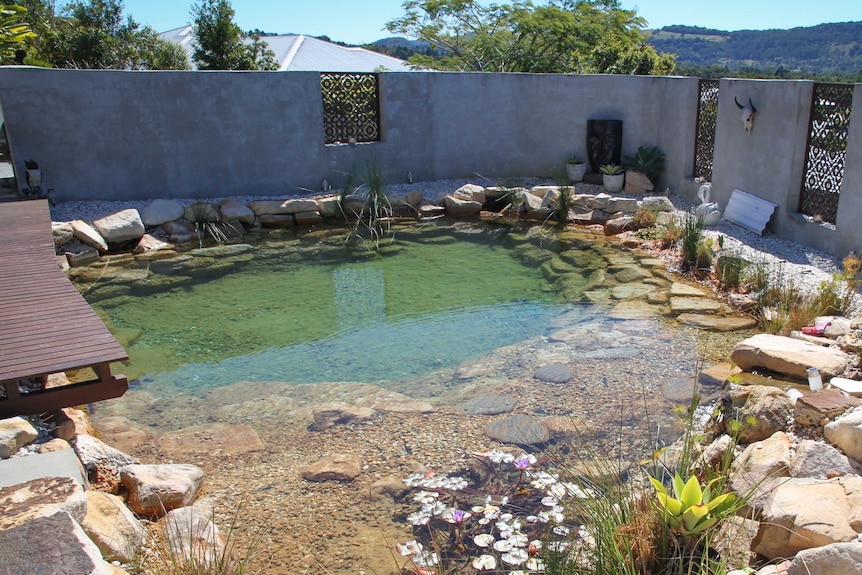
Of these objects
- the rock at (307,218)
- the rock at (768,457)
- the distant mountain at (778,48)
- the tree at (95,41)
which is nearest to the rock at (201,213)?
the rock at (307,218)

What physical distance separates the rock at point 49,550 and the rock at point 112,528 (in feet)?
1.04

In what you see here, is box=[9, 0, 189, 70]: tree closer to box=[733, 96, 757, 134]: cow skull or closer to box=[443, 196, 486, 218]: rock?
box=[443, 196, 486, 218]: rock

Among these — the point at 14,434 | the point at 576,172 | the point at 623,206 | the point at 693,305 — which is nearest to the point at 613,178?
the point at 576,172

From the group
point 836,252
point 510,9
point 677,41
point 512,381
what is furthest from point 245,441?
point 677,41

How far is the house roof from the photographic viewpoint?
14468 mm

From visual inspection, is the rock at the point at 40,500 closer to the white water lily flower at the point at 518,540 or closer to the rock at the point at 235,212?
the white water lily flower at the point at 518,540

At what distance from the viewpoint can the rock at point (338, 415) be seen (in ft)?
13.1

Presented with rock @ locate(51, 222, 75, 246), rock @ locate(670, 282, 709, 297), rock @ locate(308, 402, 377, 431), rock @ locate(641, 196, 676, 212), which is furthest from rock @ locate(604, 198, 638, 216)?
rock @ locate(51, 222, 75, 246)

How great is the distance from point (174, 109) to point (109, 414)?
5.30 metres

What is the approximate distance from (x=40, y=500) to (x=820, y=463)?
9.16ft

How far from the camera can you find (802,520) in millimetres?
2297

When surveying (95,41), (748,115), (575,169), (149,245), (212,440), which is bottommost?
(212,440)

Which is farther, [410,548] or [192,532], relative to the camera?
[410,548]

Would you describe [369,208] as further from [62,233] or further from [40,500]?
[40,500]
